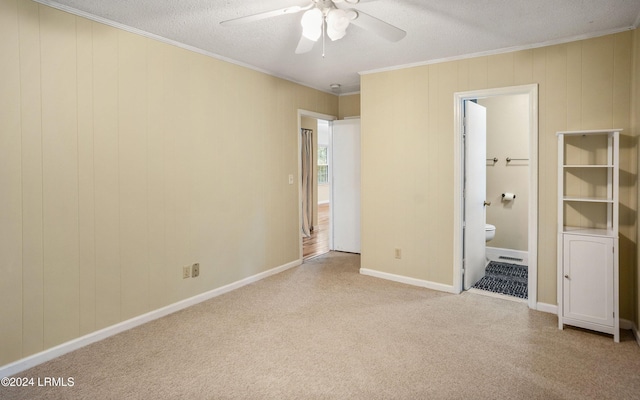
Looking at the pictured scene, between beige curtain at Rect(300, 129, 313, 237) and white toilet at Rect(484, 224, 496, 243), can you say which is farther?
beige curtain at Rect(300, 129, 313, 237)

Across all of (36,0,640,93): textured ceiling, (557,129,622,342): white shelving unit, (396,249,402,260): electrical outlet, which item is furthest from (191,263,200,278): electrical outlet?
(557,129,622,342): white shelving unit

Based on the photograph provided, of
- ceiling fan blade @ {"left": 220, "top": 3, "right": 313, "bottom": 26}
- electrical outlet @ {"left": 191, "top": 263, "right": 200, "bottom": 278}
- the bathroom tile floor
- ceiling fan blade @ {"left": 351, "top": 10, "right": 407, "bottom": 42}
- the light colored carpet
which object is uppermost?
ceiling fan blade @ {"left": 220, "top": 3, "right": 313, "bottom": 26}

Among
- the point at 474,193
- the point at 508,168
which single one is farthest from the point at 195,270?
the point at 508,168

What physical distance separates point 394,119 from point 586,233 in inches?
84.6

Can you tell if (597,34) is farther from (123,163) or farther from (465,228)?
(123,163)

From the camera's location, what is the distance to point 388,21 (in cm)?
291

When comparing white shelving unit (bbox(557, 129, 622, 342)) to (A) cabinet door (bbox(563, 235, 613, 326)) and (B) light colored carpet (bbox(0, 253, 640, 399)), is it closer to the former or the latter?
(A) cabinet door (bbox(563, 235, 613, 326))

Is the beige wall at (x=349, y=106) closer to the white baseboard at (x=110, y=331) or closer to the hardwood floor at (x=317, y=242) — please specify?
the hardwood floor at (x=317, y=242)

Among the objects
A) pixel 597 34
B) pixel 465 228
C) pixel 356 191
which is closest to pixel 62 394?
pixel 465 228

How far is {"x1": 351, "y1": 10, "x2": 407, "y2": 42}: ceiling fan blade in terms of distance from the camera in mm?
2199

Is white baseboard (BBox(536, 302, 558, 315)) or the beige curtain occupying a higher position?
the beige curtain

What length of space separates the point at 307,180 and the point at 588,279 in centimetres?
491

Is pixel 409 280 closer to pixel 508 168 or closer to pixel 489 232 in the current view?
pixel 489 232

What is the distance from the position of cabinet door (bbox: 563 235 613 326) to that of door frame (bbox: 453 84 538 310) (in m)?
0.47
